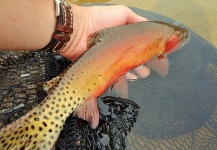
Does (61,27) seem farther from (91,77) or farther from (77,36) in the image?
(91,77)

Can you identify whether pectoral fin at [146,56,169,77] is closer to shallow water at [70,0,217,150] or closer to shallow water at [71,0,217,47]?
shallow water at [70,0,217,150]

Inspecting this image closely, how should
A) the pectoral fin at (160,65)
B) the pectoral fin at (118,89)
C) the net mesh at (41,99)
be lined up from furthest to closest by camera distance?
the pectoral fin at (160,65)
the pectoral fin at (118,89)
the net mesh at (41,99)

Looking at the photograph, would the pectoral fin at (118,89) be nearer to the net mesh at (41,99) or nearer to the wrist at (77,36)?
the net mesh at (41,99)

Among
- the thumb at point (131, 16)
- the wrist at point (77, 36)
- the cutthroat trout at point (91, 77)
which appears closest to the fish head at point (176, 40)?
the cutthroat trout at point (91, 77)

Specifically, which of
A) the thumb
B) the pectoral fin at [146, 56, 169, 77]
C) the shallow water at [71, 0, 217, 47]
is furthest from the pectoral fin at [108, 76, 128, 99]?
the shallow water at [71, 0, 217, 47]

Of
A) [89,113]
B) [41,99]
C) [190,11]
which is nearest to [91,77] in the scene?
[89,113]

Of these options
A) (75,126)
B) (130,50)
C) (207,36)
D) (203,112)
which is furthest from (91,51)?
(207,36)
